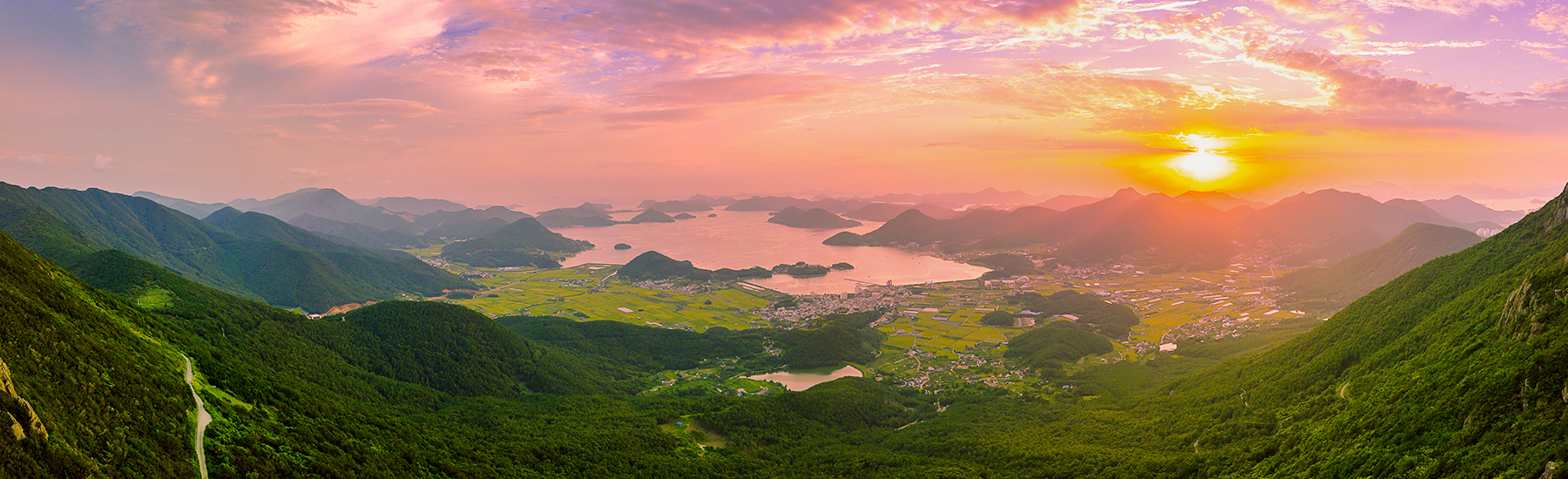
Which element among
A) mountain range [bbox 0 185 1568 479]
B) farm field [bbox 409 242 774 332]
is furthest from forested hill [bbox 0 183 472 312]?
farm field [bbox 409 242 774 332]

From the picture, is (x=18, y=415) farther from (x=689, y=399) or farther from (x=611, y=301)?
(x=611, y=301)

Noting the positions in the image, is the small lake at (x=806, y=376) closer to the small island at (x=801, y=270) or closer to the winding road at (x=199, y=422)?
the winding road at (x=199, y=422)

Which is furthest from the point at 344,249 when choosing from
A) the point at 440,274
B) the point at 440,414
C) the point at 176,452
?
the point at 176,452

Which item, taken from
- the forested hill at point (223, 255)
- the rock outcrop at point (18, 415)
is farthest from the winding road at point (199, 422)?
the forested hill at point (223, 255)

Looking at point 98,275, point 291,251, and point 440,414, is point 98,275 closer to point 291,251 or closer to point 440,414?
point 440,414

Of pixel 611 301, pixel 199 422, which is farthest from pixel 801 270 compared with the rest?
pixel 199 422

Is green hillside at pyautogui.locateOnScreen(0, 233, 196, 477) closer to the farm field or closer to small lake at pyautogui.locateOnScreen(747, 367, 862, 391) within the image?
small lake at pyautogui.locateOnScreen(747, 367, 862, 391)
